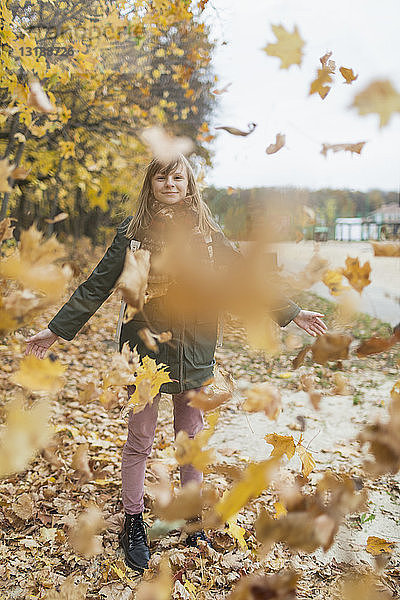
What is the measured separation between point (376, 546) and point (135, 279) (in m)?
1.76

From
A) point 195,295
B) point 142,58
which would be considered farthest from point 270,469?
point 142,58

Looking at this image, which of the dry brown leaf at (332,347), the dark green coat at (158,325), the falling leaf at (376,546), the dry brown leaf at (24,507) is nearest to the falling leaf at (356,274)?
the dry brown leaf at (332,347)

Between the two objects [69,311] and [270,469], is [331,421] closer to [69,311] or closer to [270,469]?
[69,311]

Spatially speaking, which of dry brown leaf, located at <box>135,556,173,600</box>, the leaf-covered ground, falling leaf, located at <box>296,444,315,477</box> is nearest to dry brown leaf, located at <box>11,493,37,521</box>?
the leaf-covered ground

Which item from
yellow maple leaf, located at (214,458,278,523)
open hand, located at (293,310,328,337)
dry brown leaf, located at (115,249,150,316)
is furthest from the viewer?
open hand, located at (293,310,328,337)

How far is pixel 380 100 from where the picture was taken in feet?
3.10

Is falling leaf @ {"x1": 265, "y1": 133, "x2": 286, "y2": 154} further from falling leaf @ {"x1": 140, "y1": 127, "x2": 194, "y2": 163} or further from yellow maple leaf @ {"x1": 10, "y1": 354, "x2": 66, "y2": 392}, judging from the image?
yellow maple leaf @ {"x1": 10, "y1": 354, "x2": 66, "y2": 392}

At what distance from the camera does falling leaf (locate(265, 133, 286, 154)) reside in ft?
4.52

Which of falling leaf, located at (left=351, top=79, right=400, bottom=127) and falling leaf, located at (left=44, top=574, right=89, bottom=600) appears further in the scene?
falling leaf, located at (left=44, top=574, right=89, bottom=600)

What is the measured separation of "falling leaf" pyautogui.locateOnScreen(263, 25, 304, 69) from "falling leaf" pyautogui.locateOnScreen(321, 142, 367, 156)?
211 mm

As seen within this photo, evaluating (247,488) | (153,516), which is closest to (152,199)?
(247,488)

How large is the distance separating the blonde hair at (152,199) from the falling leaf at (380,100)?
953 mm

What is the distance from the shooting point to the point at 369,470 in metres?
0.94

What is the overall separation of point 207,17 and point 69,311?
3933mm
